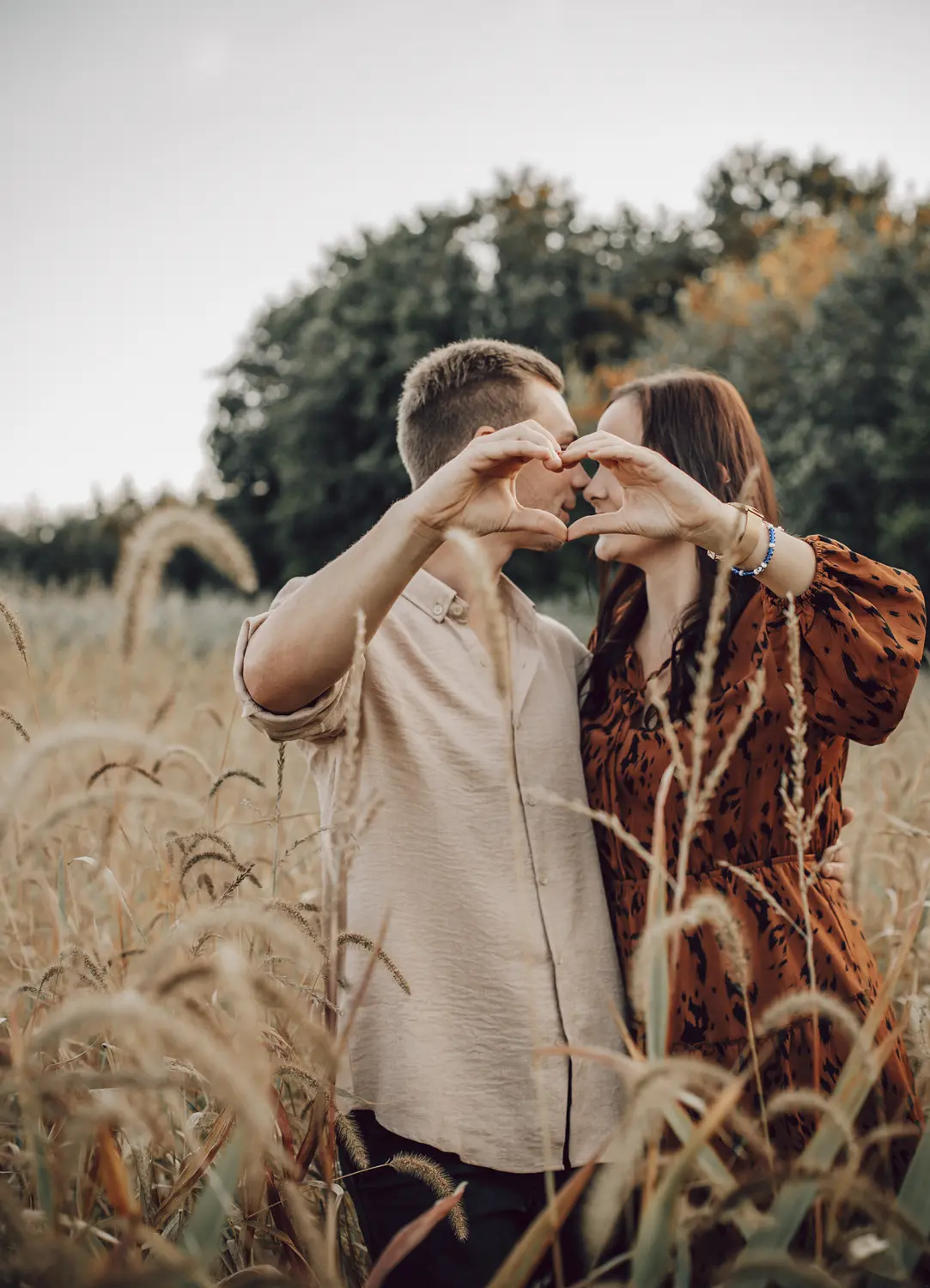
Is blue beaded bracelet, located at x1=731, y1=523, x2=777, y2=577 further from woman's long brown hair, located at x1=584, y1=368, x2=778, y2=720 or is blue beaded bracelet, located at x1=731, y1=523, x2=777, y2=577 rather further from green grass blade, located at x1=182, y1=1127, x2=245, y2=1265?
green grass blade, located at x1=182, y1=1127, x2=245, y2=1265

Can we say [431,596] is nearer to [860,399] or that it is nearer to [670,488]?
[670,488]

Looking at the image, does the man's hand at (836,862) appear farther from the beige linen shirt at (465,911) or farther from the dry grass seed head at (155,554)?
the dry grass seed head at (155,554)

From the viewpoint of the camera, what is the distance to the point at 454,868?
1.88 metres

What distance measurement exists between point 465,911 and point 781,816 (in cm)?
68

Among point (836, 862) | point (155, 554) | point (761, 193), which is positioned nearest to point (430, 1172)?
point (836, 862)

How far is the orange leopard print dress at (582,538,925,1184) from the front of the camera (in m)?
1.72

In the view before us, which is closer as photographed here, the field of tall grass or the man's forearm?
the field of tall grass

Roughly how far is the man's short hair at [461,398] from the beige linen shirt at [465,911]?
1.97ft

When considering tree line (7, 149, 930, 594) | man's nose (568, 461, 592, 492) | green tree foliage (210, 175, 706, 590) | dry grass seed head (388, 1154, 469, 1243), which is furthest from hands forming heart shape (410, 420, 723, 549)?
green tree foliage (210, 175, 706, 590)

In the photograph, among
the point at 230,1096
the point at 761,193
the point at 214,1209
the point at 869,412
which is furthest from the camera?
the point at 761,193

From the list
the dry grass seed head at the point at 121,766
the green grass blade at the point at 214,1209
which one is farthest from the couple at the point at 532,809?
the green grass blade at the point at 214,1209

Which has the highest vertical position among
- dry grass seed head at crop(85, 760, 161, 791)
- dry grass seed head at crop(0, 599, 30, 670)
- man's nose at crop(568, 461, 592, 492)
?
man's nose at crop(568, 461, 592, 492)

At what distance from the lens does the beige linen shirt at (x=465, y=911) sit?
1753 millimetres

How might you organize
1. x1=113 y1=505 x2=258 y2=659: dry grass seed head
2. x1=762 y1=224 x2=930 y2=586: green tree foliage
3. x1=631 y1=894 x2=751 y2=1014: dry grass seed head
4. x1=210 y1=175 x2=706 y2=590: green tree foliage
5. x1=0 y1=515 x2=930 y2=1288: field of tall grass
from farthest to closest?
x1=210 y1=175 x2=706 y2=590: green tree foliage
x1=762 y1=224 x2=930 y2=586: green tree foliage
x1=113 y1=505 x2=258 y2=659: dry grass seed head
x1=631 y1=894 x2=751 y2=1014: dry grass seed head
x1=0 y1=515 x2=930 y2=1288: field of tall grass
